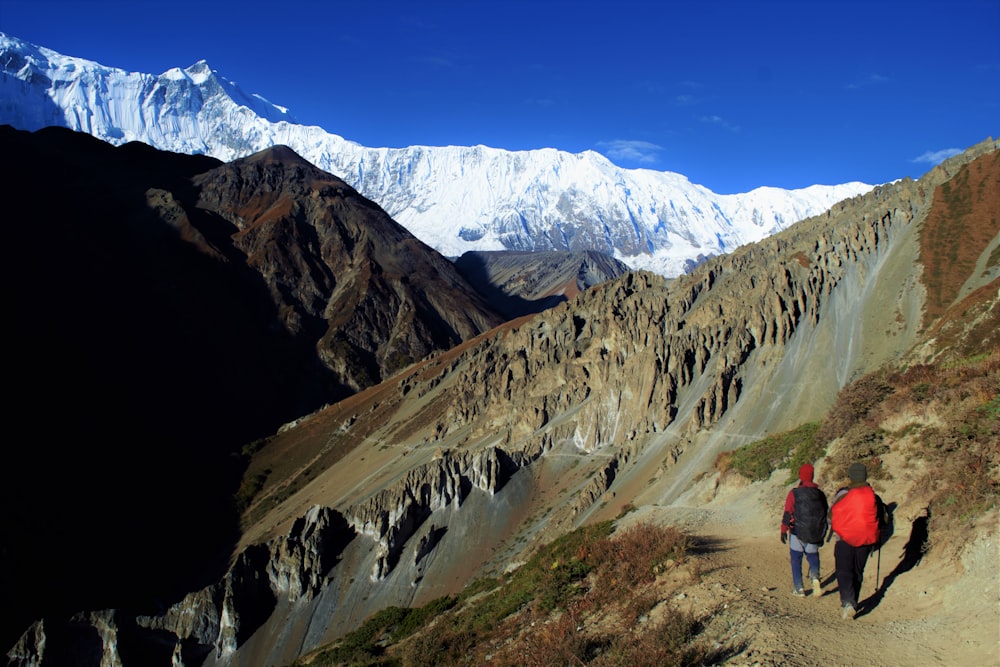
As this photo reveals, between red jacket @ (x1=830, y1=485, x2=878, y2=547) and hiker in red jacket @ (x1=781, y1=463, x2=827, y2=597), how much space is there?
80cm

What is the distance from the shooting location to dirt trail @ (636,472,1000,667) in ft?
28.3

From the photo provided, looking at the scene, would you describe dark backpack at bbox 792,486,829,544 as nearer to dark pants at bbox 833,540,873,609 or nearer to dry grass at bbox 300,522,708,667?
dark pants at bbox 833,540,873,609

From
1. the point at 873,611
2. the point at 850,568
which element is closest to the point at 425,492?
the point at 873,611

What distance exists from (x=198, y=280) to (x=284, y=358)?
2502 cm

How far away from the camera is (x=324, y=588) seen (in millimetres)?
45062

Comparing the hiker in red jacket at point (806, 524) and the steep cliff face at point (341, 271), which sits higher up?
the steep cliff face at point (341, 271)

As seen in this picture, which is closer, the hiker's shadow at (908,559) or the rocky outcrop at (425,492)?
the hiker's shadow at (908,559)

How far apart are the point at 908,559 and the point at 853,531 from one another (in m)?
2.68

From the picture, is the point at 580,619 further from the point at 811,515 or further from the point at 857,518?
the point at 857,518

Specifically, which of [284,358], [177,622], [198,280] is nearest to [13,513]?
[177,622]

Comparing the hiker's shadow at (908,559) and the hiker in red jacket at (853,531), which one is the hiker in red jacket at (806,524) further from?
the hiker's shadow at (908,559)

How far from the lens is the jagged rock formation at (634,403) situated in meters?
41.7

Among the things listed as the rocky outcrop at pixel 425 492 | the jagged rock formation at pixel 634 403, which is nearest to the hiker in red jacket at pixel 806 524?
the jagged rock formation at pixel 634 403

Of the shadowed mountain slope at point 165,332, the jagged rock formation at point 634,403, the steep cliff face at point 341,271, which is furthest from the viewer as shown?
the steep cliff face at point 341,271
